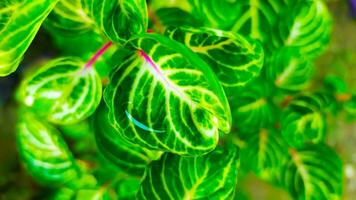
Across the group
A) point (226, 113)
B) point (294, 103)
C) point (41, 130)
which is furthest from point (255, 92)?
point (41, 130)

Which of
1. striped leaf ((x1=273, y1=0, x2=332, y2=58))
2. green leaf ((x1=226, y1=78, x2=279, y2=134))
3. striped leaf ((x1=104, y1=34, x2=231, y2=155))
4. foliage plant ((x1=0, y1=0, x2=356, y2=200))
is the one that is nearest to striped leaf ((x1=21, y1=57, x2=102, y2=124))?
foliage plant ((x1=0, y1=0, x2=356, y2=200))

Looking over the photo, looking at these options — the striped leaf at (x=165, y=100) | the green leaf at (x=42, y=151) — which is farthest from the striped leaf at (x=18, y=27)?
the green leaf at (x=42, y=151)

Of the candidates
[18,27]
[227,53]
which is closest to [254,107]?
[227,53]

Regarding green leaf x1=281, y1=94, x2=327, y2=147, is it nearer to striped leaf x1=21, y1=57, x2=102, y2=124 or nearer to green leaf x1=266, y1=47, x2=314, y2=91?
green leaf x1=266, y1=47, x2=314, y2=91

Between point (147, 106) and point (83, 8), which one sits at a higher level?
point (83, 8)

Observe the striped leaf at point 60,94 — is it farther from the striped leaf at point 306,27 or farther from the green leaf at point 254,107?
the striped leaf at point 306,27

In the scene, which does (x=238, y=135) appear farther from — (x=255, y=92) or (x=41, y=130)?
(x=41, y=130)

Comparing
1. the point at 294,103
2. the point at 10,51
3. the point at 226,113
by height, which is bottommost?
the point at 294,103
